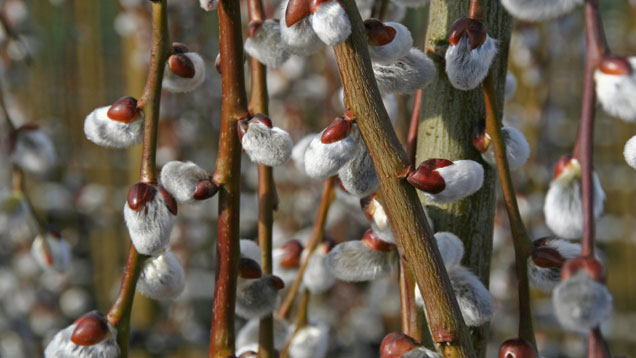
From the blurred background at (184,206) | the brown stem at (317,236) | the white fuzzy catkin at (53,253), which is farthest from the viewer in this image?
the blurred background at (184,206)

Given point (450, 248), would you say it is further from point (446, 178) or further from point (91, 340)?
point (91, 340)

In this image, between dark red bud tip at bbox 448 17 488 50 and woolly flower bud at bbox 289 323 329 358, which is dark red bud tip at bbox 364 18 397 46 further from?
woolly flower bud at bbox 289 323 329 358

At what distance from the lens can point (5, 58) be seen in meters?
2.12

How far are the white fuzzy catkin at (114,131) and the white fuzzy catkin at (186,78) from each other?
4 cm

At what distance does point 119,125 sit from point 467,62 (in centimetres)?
26

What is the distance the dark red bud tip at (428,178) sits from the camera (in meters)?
0.40

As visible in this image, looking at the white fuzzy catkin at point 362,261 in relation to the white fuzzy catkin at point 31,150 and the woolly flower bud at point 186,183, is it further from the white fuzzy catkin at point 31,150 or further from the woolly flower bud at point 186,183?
Answer: the white fuzzy catkin at point 31,150

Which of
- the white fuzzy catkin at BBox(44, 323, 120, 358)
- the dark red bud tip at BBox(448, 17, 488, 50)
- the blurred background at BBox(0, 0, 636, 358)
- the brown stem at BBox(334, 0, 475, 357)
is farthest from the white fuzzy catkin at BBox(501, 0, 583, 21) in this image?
the blurred background at BBox(0, 0, 636, 358)

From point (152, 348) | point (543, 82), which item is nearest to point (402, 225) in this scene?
point (543, 82)

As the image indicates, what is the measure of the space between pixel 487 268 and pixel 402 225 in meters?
0.20

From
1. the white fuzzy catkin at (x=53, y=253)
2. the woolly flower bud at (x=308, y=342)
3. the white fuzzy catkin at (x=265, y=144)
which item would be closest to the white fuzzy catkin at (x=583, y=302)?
the white fuzzy catkin at (x=265, y=144)

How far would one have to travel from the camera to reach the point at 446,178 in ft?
1.40

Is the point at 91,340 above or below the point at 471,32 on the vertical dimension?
below

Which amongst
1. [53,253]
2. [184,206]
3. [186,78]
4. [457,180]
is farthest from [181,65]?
[184,206]
